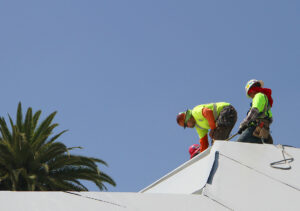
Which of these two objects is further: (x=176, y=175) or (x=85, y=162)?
(x=85, y=162)

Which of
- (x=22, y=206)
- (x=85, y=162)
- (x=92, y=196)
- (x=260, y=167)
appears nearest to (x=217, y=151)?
(x=260, y=167)

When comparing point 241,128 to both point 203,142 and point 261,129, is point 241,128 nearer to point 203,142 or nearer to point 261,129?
point 261,129

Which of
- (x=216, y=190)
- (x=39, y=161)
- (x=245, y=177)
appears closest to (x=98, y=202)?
(x=216, y=190)

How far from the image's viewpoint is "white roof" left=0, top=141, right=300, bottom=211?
3.42 m

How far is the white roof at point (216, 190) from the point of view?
342 centimetres

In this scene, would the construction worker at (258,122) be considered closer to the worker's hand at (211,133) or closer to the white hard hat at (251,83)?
the white hard hat at (251,83)

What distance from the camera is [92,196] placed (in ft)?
11.9

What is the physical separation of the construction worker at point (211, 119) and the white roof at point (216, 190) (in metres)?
1.82

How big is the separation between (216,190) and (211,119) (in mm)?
3516

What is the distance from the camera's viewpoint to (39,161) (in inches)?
682

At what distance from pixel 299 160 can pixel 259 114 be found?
1643 mm

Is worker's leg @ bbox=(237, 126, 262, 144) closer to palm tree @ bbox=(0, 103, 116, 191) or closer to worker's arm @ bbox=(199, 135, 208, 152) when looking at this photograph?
worker's arm @ bbox=(199, 135, 208, 152)

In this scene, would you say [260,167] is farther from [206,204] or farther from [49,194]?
[49,194]

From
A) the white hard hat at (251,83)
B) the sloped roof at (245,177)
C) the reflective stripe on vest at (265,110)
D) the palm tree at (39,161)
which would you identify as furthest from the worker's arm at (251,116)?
the palm tree at (39,161)
